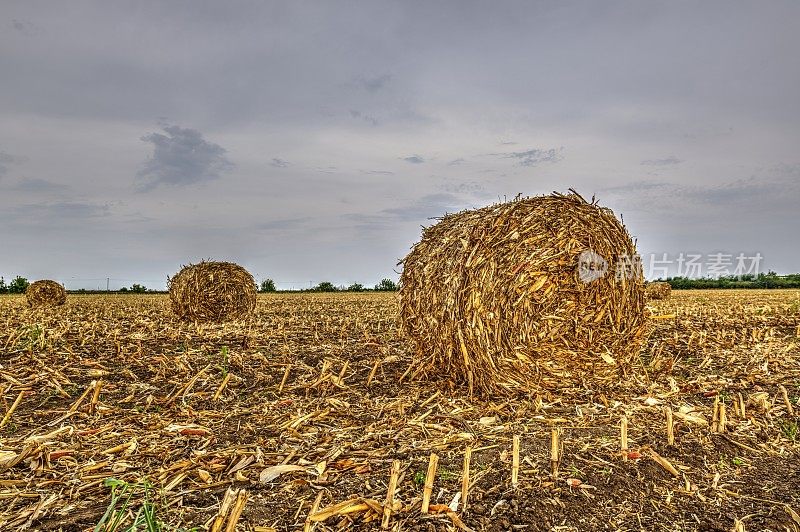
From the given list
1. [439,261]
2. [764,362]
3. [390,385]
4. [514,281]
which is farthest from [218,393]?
[764,362]

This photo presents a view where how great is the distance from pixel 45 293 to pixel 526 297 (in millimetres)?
21146

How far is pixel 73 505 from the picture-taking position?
4105 millimetres

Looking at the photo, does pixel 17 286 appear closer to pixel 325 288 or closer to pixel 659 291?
pixel 325 288

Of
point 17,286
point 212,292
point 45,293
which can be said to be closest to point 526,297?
point 212,292

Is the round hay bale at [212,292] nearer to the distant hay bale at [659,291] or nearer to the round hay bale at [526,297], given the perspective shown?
the round hay bale at [526,297]

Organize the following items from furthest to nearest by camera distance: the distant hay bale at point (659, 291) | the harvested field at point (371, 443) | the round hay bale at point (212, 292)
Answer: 1. the distant hay bale at point (659, 291)
2. the round hay bale at point (212, 292)
3. the harvested field at point (371, 443)

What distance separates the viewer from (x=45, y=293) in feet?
72.9

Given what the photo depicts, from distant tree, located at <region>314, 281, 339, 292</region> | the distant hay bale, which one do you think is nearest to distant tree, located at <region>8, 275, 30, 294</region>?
distant tree, located at <region>314, 281, 339, 292</region>

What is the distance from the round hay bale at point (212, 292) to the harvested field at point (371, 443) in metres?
5.01

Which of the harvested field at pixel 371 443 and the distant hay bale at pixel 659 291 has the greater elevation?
the distant hay bale at pixel 659 291

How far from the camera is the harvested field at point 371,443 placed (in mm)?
3988

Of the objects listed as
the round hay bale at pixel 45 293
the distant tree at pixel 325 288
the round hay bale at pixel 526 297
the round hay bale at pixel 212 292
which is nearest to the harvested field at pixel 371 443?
the round hay bale at pixel 526 297

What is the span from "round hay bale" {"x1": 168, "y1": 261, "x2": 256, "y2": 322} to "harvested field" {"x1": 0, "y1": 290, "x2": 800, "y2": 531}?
16.4 feet

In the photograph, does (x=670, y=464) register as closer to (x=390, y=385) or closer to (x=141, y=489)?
(x=390, y=385)
